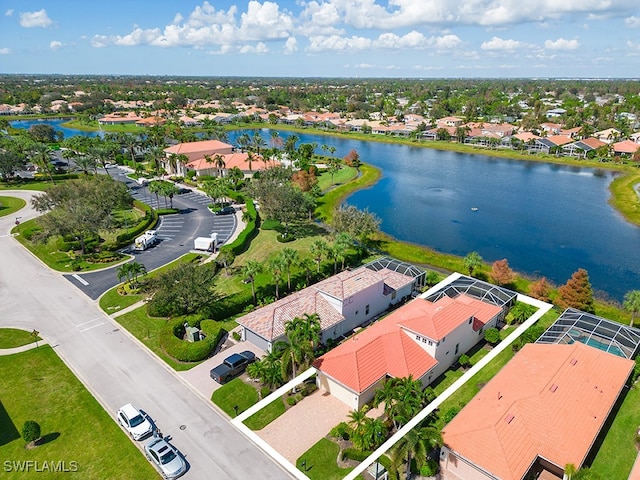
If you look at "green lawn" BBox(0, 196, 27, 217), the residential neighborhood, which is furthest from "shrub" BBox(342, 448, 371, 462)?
"green lawn" BBox(0, 196, 27, 217)

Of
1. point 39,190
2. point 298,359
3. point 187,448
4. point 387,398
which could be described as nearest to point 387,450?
point 387,398

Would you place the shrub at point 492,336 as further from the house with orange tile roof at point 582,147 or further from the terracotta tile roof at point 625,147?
the terracotta tile roof at point 625,147

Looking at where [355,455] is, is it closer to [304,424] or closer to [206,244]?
[304,424]

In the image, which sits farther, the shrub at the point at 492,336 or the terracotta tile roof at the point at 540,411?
the shrub at the point at 492,336

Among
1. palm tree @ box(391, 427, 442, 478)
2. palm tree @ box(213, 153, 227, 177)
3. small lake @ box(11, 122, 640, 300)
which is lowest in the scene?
small lake @ box(11, 122, 640, 300)

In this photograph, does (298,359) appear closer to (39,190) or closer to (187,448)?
(187,448)

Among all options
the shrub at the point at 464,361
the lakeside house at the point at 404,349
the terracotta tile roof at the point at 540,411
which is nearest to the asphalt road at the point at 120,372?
the lakeside house at the point at 404,349

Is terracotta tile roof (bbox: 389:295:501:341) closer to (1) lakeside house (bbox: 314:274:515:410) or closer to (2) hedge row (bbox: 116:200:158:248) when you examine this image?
(1) lakeside house (bbox: 314:274:515:410)
